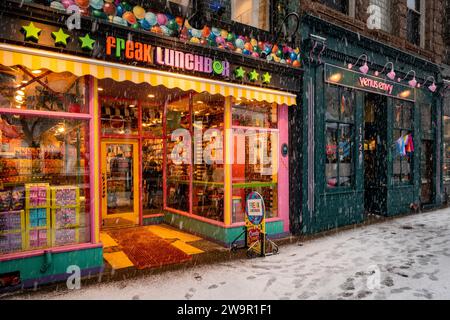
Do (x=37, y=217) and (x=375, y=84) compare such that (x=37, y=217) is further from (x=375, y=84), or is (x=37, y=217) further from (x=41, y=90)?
(x=375, y=84)

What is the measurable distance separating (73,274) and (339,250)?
5660 millimetres

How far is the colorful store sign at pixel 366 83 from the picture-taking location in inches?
382

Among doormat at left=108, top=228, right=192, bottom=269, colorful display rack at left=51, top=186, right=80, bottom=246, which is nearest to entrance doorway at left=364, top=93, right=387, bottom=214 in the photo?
doormat at left=108, top=228, right=192, bottom=269

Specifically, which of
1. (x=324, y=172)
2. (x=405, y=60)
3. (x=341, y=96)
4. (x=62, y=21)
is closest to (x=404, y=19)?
(x=405, y=60)

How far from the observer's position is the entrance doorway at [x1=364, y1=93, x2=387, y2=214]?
11.7 meters

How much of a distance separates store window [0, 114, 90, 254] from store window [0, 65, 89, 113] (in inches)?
9.3

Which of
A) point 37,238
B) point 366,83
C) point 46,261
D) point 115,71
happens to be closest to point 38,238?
point 37,238

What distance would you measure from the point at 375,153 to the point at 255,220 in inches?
275

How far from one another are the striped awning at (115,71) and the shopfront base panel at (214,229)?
3.26 metres

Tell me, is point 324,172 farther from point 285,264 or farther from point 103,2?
point 103,2

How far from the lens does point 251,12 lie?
29.7ft

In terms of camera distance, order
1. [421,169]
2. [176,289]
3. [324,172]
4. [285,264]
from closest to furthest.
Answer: [176,289] < [285,264] < [324,172] < [421,169]

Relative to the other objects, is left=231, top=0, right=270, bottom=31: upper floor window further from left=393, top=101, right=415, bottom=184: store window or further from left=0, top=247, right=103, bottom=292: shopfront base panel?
left=0, top=247, right=103, bottom=292: shopfront base panel

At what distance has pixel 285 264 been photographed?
6.50m
